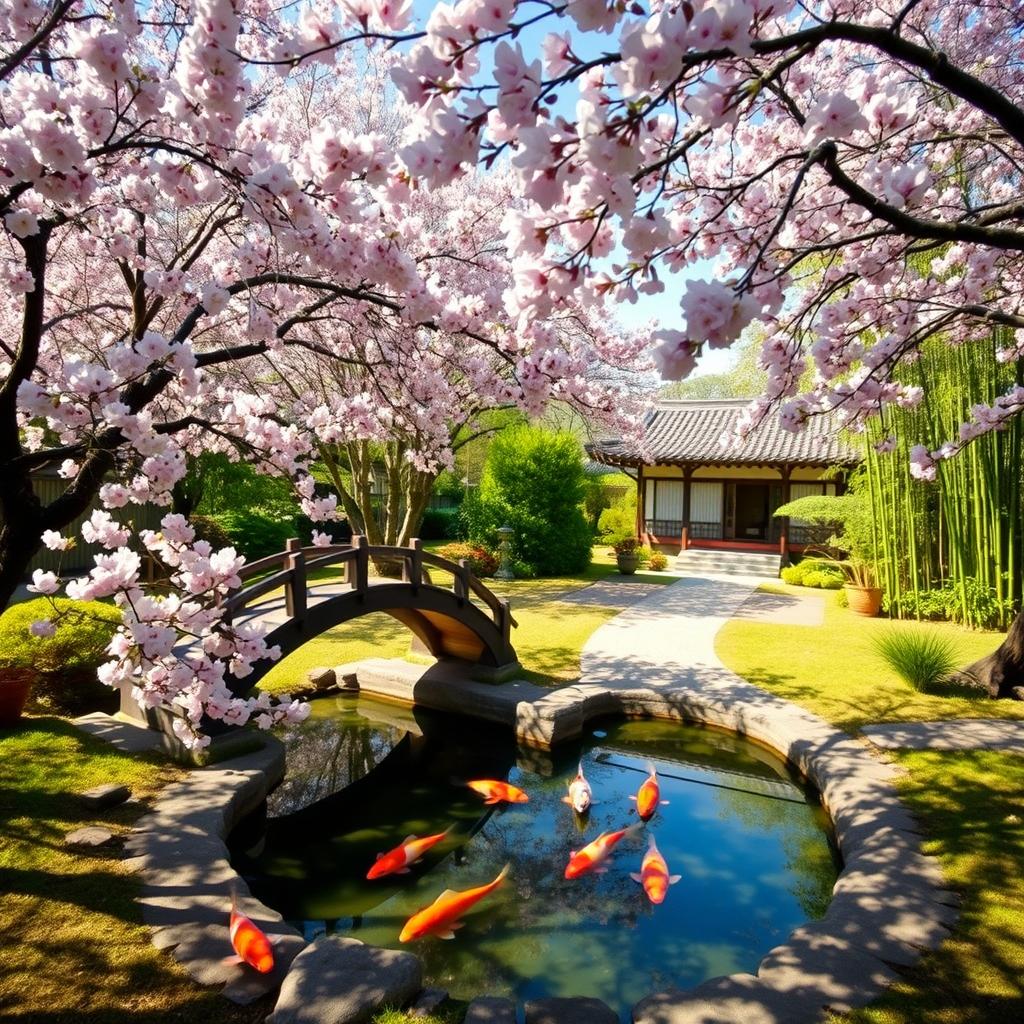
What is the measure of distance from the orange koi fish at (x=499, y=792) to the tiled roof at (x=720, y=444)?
11.6 metres

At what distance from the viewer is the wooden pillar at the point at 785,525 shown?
58.2 feet

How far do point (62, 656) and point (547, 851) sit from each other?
4.67 meters

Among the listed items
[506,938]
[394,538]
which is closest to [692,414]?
[394,538]

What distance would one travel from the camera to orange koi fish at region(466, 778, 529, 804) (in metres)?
5.71

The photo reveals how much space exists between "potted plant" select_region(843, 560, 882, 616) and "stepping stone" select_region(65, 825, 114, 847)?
11572 millimetres

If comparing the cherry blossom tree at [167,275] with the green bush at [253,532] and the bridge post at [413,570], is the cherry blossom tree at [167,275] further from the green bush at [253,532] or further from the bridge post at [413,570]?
the green bush at [253,532]

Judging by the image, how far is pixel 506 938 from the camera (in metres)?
3.98

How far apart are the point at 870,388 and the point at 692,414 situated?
1837 centimetres

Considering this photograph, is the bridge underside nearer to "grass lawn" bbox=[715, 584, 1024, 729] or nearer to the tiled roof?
"grass lawn" bbox=[715, 584, 1024, 729]

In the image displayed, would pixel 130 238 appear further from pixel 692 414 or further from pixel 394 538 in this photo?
pixel 692 414

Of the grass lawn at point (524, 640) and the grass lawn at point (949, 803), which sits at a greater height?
the grass lawn at point (524, 640)

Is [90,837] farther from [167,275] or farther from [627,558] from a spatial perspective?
[627,558]

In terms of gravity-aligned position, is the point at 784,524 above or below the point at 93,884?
above

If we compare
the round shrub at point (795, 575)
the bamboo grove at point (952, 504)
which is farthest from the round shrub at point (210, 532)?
the round shrub at point (795, 575)
